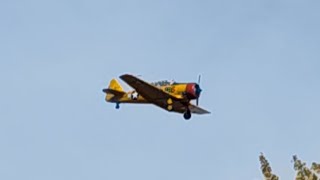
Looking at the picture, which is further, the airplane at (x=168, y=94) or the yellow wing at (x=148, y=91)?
the airplane at (x=168, y=94)

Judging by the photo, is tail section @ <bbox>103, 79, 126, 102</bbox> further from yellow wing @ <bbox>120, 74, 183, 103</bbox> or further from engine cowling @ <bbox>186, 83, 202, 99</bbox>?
engine cowling @ <bbox>186, 83, 202, 99</bbox>

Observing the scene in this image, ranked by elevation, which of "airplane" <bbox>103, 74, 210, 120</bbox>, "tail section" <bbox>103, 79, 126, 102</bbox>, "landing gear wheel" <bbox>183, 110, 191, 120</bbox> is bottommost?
"landing gear wheel" <bbox>183, 110, 191, 120</bbox>

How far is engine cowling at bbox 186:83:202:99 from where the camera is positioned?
52.4 metres

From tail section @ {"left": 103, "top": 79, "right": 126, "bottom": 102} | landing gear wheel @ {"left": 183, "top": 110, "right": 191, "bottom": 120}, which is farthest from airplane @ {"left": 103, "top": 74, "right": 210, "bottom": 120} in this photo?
tail section @ {"left": 103, "top": 79, "right": 126, "bottom": 102}

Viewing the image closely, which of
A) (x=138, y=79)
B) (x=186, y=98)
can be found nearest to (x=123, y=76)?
(x=138, y=79)

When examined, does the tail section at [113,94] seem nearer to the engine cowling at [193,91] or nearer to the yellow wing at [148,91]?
the yellow wing at [148,91]

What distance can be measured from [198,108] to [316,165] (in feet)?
61.3

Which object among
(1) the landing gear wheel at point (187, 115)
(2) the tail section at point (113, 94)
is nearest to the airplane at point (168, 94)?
(1) the landing gear wheel at point (187, 115)

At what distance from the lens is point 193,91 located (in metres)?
52.5

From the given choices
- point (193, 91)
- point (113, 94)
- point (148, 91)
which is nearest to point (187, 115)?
point (193, 91)

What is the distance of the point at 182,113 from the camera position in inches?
2061

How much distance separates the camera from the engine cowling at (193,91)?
52375 mm

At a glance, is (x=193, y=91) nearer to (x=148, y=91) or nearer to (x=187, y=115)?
(x=187, y=115)

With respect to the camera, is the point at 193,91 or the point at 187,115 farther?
the point at 193,91
